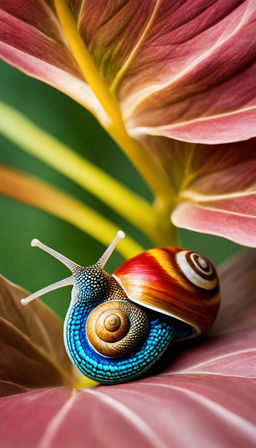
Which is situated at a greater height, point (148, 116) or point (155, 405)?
point (148, 116)

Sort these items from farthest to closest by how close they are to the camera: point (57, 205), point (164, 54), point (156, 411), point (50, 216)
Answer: point (50, 216) → point (57, 205) → point (164, 54) → point (156, 411)

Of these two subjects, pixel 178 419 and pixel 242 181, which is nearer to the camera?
pixel 178 419

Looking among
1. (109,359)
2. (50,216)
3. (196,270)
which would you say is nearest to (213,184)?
(196,270)

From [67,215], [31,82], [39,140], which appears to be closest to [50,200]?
[67,215]

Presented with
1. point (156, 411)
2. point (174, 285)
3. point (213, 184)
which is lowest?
point (156, 411)

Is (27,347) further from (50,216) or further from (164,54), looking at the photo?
(50,216)

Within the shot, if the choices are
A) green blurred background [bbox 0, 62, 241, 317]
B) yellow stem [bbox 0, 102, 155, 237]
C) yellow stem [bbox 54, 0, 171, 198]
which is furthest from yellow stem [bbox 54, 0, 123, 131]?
green blurred background [bbox 0, 62, 241, 317]

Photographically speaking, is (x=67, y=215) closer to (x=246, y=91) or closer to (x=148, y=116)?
(x=148, y=116)
